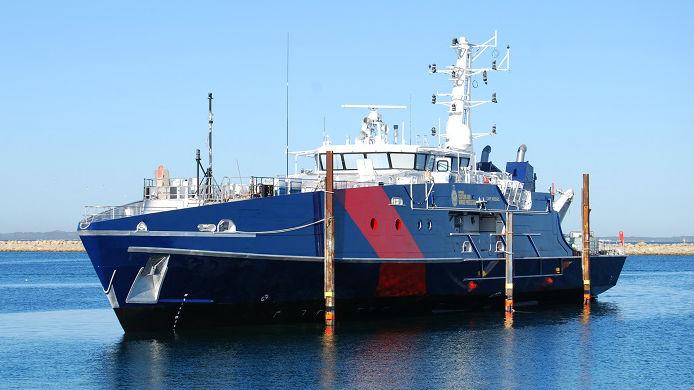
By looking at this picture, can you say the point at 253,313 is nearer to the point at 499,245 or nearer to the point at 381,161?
the point at 381,161

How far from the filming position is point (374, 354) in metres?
26.8

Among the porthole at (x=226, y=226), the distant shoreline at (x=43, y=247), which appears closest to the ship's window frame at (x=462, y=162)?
the porthole at (x=226, y=226)

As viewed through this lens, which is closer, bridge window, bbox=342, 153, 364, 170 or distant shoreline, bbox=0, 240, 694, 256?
bridge window, bbox=342, 153, 364, 170

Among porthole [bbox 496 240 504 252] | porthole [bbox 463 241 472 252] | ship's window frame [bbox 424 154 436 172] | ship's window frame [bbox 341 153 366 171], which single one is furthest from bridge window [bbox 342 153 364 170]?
porthole [bbox 496 240 504 252]

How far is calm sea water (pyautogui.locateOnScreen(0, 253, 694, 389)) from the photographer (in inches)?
923

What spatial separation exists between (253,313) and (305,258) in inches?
86.7

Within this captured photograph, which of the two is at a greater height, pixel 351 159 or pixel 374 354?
pixel 351 159

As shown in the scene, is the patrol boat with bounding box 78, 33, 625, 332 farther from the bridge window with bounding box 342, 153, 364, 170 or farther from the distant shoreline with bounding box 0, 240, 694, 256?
the distant shoreline with bounding box 0, 240, 694, 256

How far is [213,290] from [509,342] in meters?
8.61

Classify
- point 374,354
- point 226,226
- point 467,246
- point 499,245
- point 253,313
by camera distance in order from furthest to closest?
1. point 499,245
2. point 467,246
3. point 253,313
4. point 226,226
5. point 374,354

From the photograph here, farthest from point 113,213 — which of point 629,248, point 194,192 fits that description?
point 629,248

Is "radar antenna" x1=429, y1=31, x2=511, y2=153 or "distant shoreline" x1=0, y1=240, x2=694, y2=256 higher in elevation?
"radar antenna" x1=429, y1=31, x2=511, y2=153

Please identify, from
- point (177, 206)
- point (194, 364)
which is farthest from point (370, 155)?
point (194, 364)

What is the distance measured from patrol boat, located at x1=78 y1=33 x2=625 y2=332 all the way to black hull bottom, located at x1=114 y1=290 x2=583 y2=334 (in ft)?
0.15
